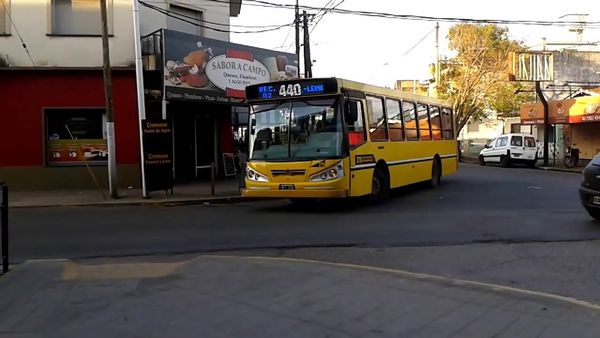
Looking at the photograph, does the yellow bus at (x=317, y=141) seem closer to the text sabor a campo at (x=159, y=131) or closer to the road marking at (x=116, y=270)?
the text sabor a campo at (x=159, y=131)

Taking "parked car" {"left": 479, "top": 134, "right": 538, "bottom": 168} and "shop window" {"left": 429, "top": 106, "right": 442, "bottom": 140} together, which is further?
"parked car" {"left": 479, "top": 134, "right": 538, "bottom": 168}

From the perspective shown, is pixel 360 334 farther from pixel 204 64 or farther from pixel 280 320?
pixel 204 64

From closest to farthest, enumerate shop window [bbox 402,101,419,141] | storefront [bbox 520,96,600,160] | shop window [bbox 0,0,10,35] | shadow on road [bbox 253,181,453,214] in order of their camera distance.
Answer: shadow on road [bbox 253,181,453,214] < shop window [bbox 402,101,419,141] < shop window [bbox 0,0,10,35] < storefront [bbox 520,96,600,160]

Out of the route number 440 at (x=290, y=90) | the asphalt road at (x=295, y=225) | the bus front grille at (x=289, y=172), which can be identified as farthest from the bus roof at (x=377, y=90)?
the asphalt road at (x=295, y=225)

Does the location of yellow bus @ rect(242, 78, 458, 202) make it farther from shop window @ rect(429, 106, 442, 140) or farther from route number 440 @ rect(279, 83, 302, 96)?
shop window @ rect(429, 106, 442, 140)

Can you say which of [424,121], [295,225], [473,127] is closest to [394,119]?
[424,121]

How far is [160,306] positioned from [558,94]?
40.8 meters

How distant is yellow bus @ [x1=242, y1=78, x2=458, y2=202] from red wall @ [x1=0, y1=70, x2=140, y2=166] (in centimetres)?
656

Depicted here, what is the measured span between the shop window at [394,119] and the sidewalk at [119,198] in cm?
443

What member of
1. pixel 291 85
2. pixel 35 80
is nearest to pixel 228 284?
pixel 291 85

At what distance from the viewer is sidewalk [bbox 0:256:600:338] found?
5.08 metres

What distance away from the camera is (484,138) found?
55500 mm

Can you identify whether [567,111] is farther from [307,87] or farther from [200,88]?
[307,87]

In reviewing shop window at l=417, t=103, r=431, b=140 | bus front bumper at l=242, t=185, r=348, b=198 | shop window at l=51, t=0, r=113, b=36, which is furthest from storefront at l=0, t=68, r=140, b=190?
shop window at l=417, t=103, r=431, b=140
